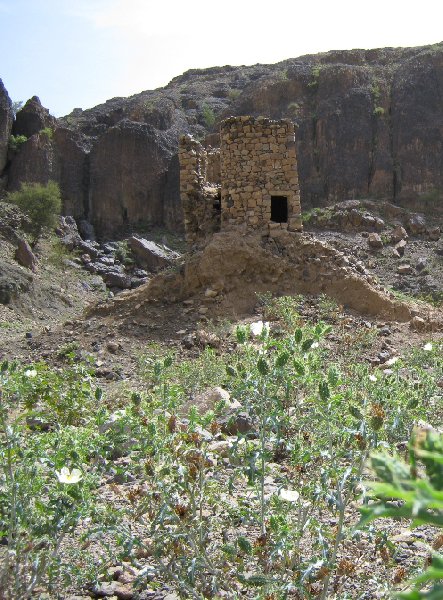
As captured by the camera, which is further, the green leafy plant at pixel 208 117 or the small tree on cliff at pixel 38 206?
the green leafy plant at pixel 208 117

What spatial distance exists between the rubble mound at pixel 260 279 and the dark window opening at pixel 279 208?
138cm

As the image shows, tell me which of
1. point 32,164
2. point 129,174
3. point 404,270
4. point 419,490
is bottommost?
point 404,270

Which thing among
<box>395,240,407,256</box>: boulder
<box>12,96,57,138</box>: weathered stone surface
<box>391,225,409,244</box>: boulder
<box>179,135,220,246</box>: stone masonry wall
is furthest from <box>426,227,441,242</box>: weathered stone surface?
<box>12,96,57,138</box>: weathered stone surface

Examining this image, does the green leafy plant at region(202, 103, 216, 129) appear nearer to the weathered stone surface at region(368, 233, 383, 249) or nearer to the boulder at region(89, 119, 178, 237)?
the boulder at region(89, 119, 178, 237)

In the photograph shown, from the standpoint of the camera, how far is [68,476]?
2420 mm

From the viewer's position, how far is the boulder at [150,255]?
2661cm

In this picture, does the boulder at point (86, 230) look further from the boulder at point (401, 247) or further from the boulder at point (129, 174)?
the boulder at point (401, 247)

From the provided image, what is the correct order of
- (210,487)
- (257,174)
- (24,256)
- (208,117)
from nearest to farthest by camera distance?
(210,487), (257,174), (24,256), (208,117)

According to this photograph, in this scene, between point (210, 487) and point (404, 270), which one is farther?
point (404, 270)

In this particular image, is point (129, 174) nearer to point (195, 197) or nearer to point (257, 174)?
point (195, 197)

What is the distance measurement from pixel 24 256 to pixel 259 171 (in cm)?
1391

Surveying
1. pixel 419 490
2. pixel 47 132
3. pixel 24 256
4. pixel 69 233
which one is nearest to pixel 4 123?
pixel 47 132

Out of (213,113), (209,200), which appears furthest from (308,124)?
(209,200)

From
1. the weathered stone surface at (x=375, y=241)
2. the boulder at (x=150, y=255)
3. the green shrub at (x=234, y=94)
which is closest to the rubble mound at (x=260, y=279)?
the weathered stone surface at (x=375, y=241)
